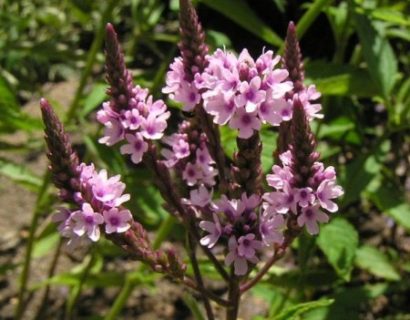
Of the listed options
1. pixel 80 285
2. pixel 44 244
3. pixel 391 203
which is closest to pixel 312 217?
pixel 391 203

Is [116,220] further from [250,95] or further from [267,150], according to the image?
[267,150]

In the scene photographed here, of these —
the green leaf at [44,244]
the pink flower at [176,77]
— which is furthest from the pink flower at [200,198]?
the green leaf at [44,244]

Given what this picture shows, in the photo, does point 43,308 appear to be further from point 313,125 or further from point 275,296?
point 313,125

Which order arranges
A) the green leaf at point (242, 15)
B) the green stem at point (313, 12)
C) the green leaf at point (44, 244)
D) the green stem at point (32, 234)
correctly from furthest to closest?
the green leaf at point (44, 244), the green stem at point (32, 234), the green leaf at point (242, 15), the green stem at point (313, 12)

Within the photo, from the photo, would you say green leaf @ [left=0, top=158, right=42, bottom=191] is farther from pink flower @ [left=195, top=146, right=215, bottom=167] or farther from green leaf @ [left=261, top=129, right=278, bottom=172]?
pink flower @ [left=195, top=146, right=215, bottom=167]

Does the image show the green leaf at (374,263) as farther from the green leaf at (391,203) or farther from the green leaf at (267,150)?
the green leaf at (267,150)

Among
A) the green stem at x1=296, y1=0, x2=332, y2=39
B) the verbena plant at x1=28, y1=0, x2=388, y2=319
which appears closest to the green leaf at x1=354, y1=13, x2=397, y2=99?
the green stem at x1=296, y1=0, x2=332, y2=39
